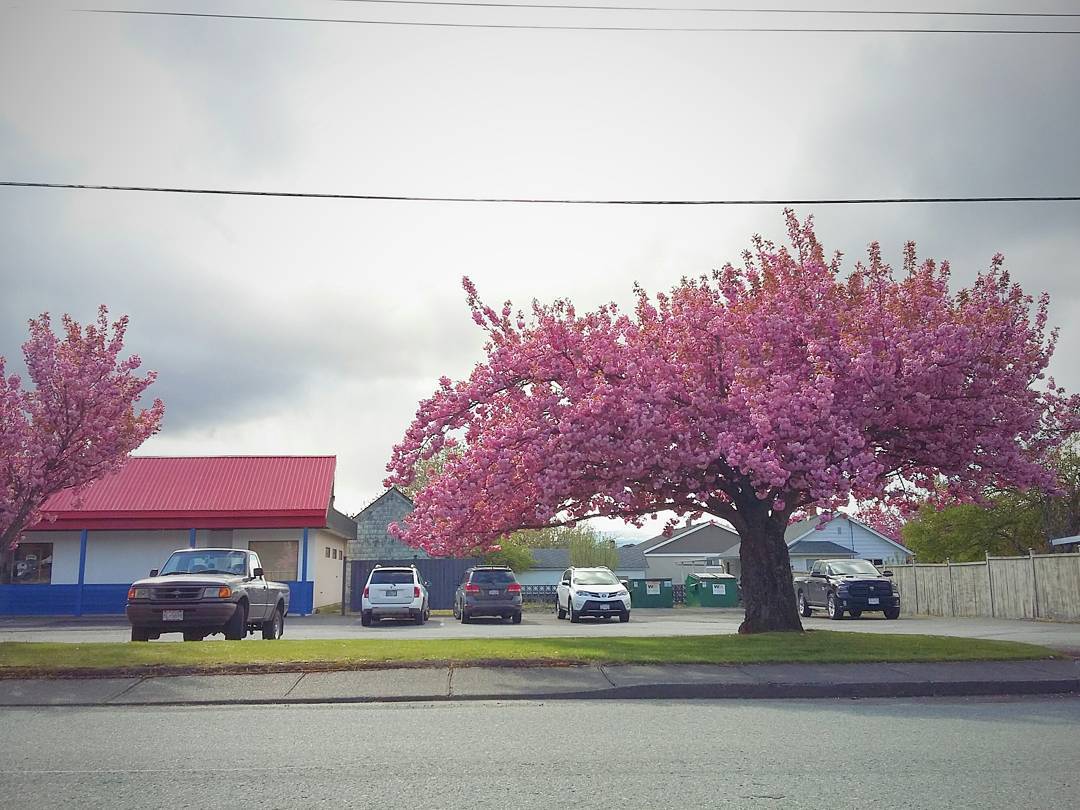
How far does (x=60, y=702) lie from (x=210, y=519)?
23.6 meters

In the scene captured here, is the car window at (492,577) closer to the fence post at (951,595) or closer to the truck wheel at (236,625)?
the truck wheel at (236,625)

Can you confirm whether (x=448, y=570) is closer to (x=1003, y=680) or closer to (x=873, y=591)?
(x=873, y=591)

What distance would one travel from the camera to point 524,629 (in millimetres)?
23781

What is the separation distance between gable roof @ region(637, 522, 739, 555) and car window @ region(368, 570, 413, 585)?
4576 cm

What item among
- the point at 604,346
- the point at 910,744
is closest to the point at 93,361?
the point at 604,346

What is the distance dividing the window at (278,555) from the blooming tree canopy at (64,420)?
608 inches

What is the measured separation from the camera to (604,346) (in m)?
16.6

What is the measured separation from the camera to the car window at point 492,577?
91.0 feet

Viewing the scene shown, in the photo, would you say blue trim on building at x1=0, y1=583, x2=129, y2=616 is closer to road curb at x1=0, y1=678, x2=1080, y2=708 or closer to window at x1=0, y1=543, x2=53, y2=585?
window at x1=0, y1=543, x2=53, y2=585

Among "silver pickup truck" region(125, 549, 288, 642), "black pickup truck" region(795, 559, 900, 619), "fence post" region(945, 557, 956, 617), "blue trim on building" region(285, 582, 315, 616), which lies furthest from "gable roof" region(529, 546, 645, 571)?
"silver pickup truck" region(125, 549, 288, 642)

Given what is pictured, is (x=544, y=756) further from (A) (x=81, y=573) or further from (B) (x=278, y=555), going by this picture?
(A) (x=81, y=573)

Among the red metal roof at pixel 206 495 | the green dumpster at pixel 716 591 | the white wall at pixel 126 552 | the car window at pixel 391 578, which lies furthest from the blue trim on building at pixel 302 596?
the green dumpster at pixel 716 591

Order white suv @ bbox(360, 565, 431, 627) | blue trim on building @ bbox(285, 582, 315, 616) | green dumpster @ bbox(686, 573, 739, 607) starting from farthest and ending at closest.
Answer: green dumpster @ bbox(686, 573, 739, 607) < blue trim on building @ bbox(285, 582, 315, 616) < white suv @ bbox(360, 565, 431, 627)

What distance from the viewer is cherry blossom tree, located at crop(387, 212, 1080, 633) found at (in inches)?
605
